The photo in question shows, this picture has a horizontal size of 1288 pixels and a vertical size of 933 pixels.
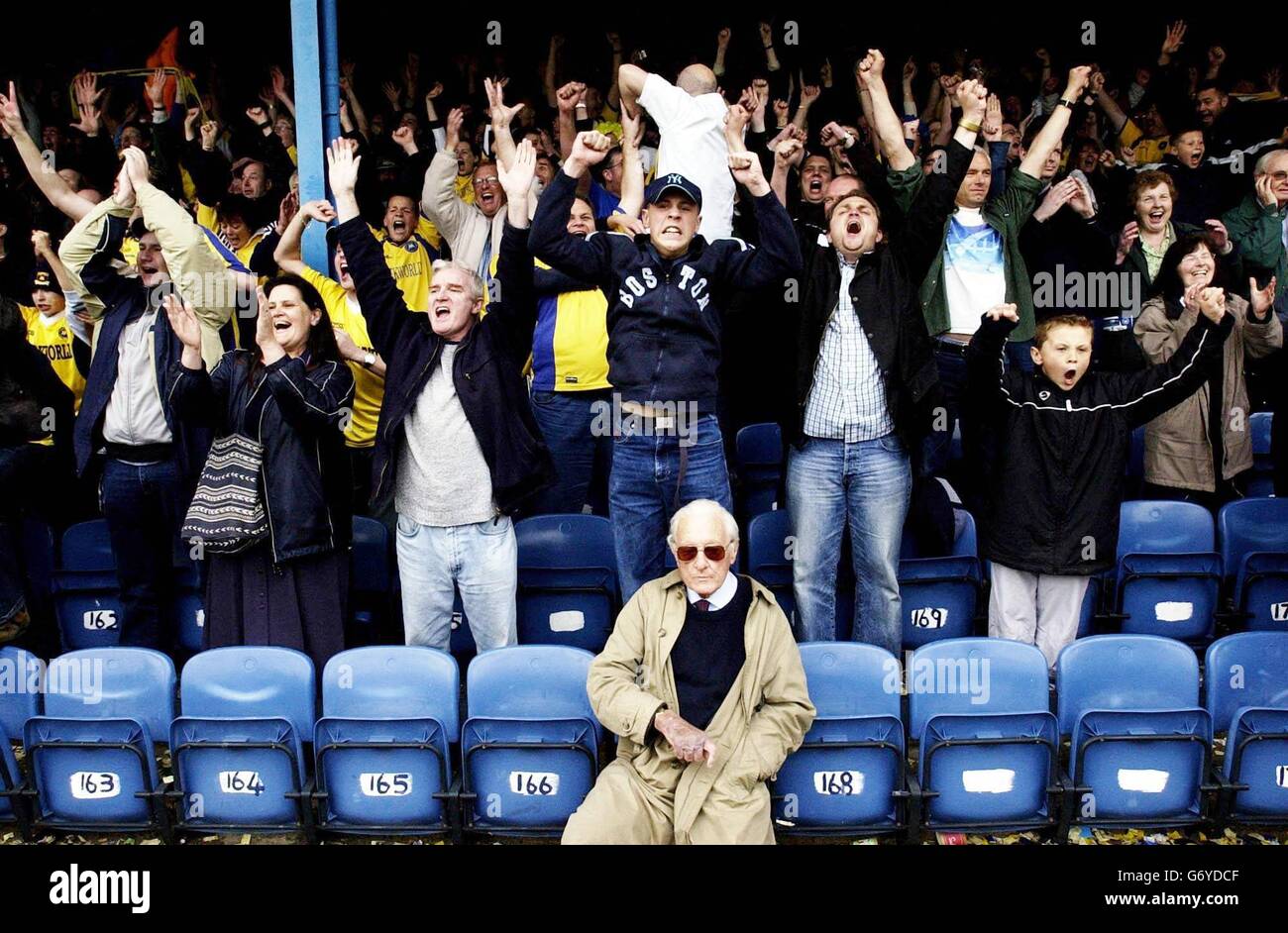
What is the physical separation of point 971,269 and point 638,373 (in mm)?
1634

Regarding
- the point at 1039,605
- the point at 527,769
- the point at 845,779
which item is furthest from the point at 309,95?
the point at 1039,605

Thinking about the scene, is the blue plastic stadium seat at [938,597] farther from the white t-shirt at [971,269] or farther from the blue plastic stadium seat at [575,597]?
the blue plastic stadium seat at [575,597]

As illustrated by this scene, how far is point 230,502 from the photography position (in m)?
4.27

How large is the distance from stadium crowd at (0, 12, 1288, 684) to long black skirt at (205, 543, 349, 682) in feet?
0.04

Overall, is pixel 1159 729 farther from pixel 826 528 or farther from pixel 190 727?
pixel 190 727

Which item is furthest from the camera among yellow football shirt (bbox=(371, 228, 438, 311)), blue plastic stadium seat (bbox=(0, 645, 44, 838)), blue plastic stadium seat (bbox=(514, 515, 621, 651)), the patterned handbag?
yellow football shirt (bbox=(371, 228, 438, 311))

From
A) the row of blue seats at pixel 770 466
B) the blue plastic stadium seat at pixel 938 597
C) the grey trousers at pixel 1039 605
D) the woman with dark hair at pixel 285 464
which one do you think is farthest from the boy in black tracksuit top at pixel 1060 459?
the woman with dark hair at pixel 285 464

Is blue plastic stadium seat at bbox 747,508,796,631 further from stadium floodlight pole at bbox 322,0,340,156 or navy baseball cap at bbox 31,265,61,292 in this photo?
navy baseball cap at bbox 31,265,61,292

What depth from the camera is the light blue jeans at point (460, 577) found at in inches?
170

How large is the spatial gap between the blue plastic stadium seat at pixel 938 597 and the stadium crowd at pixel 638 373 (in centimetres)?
18

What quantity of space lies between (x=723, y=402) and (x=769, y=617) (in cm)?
191

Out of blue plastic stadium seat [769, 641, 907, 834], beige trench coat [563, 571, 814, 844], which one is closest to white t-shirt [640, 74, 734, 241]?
beige trench coat [563, 571, 814, 844]

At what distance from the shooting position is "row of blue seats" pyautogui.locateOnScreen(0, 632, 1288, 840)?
383cm

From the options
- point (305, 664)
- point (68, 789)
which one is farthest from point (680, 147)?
point (68, 789)
